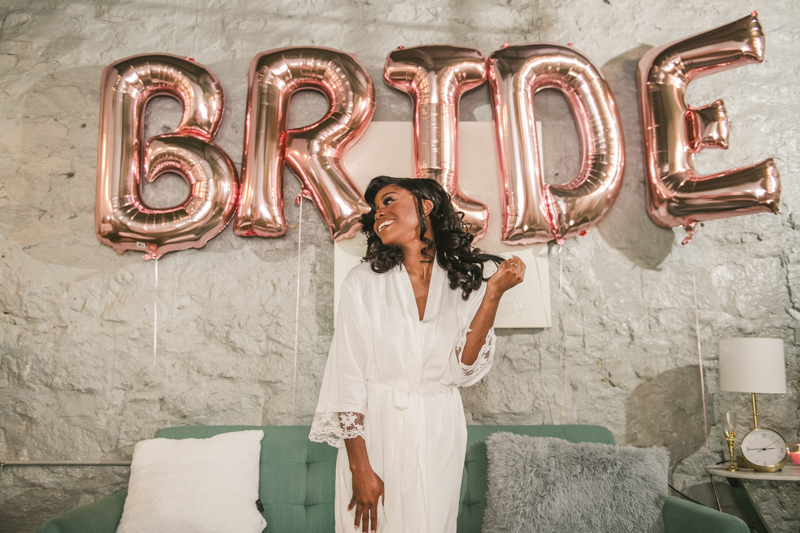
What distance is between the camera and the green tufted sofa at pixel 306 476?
2.61 metres

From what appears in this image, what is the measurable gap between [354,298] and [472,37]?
2.11m

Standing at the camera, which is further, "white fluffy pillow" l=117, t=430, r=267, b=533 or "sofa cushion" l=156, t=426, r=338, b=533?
"sofa cushion" l=156, t=426, r=338, b=533

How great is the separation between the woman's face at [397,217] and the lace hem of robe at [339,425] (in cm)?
68

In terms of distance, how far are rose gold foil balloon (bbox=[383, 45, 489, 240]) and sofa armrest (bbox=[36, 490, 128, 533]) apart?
2086 mm

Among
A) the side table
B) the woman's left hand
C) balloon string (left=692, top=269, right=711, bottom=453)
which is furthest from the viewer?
balloon string (left=692, top=269, right=711, bottom=453)

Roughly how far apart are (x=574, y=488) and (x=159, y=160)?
2.62 metres

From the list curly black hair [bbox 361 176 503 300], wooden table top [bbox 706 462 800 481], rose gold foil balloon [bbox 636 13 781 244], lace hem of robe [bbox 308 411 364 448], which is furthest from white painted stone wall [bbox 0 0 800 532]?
lace hem of robe [bbox 308 411 364 448]

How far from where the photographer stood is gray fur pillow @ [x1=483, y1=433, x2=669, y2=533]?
240 cm

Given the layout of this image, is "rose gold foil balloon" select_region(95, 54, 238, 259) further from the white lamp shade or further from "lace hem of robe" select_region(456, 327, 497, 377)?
the white lamp shade

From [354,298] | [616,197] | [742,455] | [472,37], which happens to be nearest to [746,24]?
[616,197]

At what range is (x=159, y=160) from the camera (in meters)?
3.14

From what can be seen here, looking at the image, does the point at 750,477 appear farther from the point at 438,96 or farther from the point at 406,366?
the point at 438,96

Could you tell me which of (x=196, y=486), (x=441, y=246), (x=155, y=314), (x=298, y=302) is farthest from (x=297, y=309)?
(x=441, y=246)

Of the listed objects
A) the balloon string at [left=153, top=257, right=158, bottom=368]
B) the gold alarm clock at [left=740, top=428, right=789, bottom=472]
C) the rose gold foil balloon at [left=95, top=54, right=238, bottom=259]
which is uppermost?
the rose gold foil balloon at [left=95, top=54, right=238, bottom=259]
